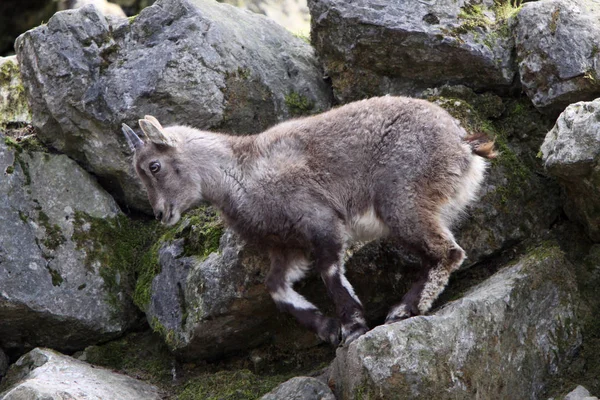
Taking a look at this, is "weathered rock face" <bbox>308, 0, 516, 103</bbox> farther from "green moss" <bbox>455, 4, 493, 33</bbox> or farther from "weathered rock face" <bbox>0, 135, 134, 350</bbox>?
"weathered rock face" <bbox>0, 135, 134, 350</bbox>

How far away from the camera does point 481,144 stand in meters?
7.88

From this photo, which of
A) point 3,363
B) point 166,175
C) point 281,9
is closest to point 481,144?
point 166,175

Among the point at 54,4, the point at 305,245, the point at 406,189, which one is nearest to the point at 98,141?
the point at 305,245

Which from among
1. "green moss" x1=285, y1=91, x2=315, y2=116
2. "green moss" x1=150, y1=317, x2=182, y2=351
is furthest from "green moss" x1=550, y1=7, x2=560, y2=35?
"green moss" x1=150, y1=317, x2=182, y2=351

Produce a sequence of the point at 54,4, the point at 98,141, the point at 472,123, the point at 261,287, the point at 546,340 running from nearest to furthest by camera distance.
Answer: the point at 546,340 < the point at 261,287 < the point at 472,123 < the point at 98,141 < the point at 54,4

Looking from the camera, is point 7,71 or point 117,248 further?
point 7,71

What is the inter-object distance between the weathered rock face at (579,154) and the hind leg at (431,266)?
1.25 m

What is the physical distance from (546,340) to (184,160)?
13.2ft

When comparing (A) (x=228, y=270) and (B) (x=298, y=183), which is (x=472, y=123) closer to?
(B) (x=298, y=183)

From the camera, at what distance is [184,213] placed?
9.34m

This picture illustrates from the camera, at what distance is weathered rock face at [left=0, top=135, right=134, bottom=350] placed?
28.4 ft

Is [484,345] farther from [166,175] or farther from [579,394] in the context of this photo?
[166,175]

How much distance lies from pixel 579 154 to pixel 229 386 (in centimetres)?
399

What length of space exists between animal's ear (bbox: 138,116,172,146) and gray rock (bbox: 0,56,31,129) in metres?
2.63
